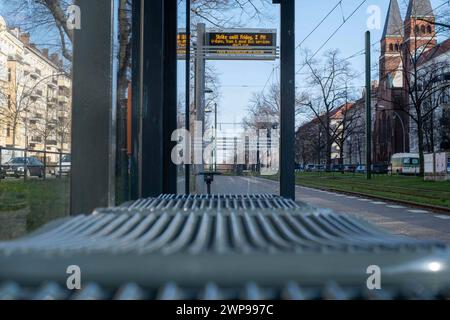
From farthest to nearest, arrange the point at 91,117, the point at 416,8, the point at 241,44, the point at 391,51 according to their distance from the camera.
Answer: the point at 391,51 → the point at 416,8 → the point at 241,44 → the point at 91,117

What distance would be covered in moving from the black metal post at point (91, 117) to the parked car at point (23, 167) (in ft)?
13.1

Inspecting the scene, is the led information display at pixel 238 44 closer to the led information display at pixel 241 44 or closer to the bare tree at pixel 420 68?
the led information display at pixel 241 44

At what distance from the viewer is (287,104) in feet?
15.3

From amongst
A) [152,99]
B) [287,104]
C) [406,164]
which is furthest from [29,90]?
[406,164]

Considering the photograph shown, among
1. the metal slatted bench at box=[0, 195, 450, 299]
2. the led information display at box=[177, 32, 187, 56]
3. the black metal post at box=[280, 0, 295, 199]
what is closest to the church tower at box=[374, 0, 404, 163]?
the led information display at box=[177, 32, 187, 56]

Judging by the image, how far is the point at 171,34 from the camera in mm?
5355

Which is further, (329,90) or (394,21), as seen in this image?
(329,90)

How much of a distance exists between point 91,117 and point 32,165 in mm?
4332

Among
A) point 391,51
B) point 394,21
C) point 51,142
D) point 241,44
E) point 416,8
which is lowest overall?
point 51,142

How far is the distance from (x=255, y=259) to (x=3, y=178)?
19.4 feet

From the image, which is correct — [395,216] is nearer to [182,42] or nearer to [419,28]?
[182,42]

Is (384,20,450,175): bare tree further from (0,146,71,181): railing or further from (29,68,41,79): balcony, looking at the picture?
(29,68,41,79): balcony

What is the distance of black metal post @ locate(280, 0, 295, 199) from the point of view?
4629 millimetres
